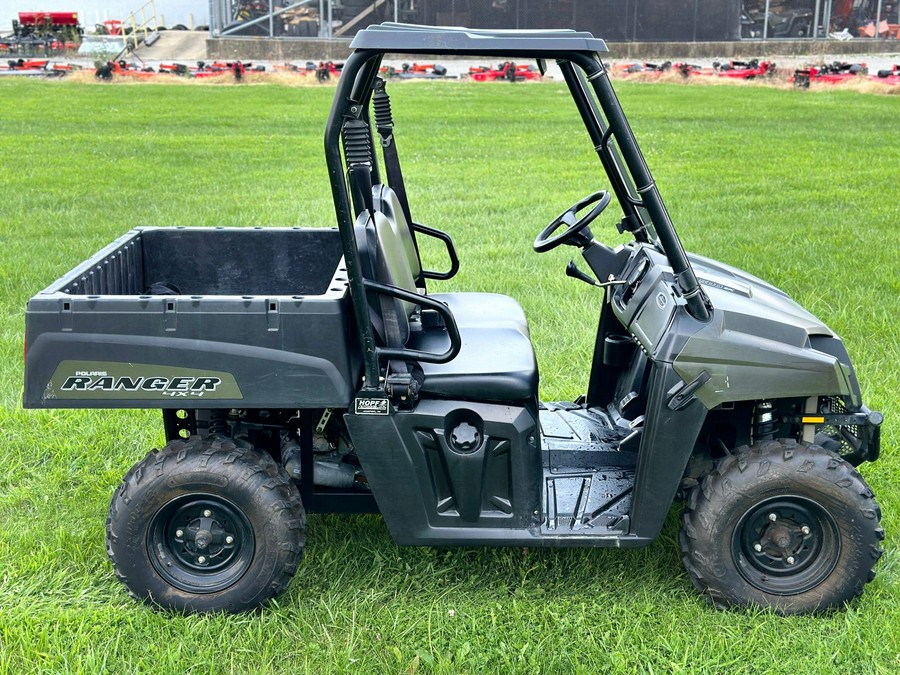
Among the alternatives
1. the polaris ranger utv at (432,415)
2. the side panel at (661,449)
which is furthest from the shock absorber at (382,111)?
the side panel at (661,449)

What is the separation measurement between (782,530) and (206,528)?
195cm

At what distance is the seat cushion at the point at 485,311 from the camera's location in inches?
162

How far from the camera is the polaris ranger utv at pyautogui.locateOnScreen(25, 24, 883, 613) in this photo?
3.30 metres

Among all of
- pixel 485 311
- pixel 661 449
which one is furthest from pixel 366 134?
pixel 661 449

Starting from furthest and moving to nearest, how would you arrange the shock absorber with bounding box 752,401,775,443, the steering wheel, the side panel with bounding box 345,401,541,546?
the steering wheel < the shock absorber with bounding box 752,401,775,443 < the side panel with bounding box 345,401,541,546

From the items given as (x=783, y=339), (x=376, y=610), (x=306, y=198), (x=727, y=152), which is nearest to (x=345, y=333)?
(x=376, y=610)

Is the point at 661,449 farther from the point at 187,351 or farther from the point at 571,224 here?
the point at 187,351

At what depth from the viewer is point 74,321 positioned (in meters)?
3.29

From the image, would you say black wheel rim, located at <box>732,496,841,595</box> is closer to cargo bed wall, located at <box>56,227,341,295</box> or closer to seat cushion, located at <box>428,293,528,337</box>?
seat cushion, located at <box>428,293,528,337</box>

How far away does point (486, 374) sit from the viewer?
137 inches

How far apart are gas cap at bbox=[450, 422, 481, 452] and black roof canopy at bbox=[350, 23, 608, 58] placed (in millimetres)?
1219

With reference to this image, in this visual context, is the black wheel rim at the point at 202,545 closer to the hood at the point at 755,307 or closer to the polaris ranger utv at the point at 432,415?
the polaris ranger utv at the point at 432,415

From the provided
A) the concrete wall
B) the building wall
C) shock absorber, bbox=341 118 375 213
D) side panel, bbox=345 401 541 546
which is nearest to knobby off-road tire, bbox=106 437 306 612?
side panel, bbox=345 401 541 546

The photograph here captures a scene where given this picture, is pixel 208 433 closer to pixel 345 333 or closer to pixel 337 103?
pixel 345 333
